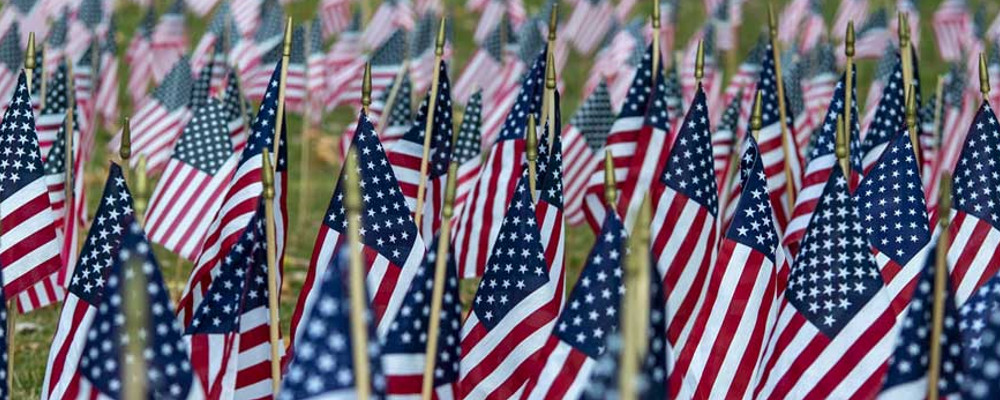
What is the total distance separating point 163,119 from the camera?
53.1 ft

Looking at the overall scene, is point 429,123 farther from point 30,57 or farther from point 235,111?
point 235,111

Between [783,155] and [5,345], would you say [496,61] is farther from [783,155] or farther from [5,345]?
[5,345]

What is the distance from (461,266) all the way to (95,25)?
8623mm

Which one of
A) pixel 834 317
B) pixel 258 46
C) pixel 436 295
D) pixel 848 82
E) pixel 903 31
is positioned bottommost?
pixel 834 317

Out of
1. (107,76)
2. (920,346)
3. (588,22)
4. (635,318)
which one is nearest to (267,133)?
(920,346)

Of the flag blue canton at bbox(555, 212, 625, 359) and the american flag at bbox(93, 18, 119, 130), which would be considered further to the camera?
the american flag at bbox(93, 18, 119, 130)

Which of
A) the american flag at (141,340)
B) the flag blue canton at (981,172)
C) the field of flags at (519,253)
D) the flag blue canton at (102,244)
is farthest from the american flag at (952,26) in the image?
the american flag at (141,340)

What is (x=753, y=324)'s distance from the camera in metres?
9.41

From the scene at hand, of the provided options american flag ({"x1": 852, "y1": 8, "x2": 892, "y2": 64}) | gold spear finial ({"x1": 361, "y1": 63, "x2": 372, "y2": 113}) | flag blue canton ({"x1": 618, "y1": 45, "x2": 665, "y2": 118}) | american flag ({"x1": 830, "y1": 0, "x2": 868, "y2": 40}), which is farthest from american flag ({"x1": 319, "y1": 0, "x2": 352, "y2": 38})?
gold spear finial ({"x1": 361, "y1": 63, "x2": 372, "y2": 113})

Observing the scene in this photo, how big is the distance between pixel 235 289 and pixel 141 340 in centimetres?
165

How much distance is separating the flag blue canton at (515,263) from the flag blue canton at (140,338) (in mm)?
1904

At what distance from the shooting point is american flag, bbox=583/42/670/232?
11766 mm

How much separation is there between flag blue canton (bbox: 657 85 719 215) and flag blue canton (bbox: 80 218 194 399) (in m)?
3.34

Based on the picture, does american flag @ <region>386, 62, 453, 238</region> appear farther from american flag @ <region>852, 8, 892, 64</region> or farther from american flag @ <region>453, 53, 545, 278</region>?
american flag @ <region>852, 8, 892, 64</region>
